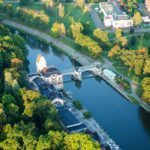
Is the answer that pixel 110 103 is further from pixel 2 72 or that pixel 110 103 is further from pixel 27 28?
pixel 27 28

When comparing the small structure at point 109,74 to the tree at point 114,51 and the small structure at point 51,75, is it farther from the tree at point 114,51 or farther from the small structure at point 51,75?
the small structure at point 51,75

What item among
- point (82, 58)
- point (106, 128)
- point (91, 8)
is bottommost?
point (106, 128)

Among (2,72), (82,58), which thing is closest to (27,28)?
(82,58)

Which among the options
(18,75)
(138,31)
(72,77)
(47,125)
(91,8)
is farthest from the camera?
(91,8)

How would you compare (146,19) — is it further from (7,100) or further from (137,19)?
(7,100)

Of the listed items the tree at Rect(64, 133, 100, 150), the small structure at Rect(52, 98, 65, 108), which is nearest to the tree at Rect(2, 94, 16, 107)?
the small structure at Rect(52, 98, 65, 108)

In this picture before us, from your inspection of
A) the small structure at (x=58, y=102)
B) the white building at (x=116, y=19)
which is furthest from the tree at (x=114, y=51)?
the small structure at (x=58, y=102)

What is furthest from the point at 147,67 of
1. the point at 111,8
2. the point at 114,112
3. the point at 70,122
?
the point at 111,8

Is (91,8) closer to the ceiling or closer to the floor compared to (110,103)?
closer to the ceiling
